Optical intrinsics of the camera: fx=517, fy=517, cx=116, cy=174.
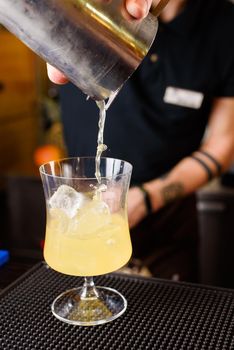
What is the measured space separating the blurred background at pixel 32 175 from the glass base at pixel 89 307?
0.23 meters

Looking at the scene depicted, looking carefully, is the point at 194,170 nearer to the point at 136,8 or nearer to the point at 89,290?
the point at 89,290

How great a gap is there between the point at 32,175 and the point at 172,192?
7.07ft

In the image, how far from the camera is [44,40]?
87 cm

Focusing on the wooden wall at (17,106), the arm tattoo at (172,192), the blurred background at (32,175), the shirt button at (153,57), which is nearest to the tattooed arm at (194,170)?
the arm tattoo at (172,192)

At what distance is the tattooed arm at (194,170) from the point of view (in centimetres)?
167

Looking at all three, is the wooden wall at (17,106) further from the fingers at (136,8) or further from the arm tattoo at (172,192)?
the fingers at (136,8)

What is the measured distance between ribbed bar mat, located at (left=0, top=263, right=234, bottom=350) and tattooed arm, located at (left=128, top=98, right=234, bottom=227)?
0.54 m

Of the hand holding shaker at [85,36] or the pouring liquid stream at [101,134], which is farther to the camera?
the pouring liquid stream at [101,134]

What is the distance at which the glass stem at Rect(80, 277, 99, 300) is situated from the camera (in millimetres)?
1051

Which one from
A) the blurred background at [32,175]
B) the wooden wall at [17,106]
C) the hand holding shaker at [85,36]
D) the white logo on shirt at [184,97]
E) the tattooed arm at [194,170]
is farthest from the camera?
the wooden wall at [17,106]

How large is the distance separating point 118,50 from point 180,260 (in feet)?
3.91

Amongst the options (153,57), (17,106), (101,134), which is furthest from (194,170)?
(17,106)

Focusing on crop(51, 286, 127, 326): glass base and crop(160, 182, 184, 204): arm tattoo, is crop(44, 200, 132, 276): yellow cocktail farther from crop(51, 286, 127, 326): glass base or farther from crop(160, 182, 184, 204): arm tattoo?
crop(160, 182, 184, 204): arm tattoo

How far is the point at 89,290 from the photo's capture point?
3.48ft
